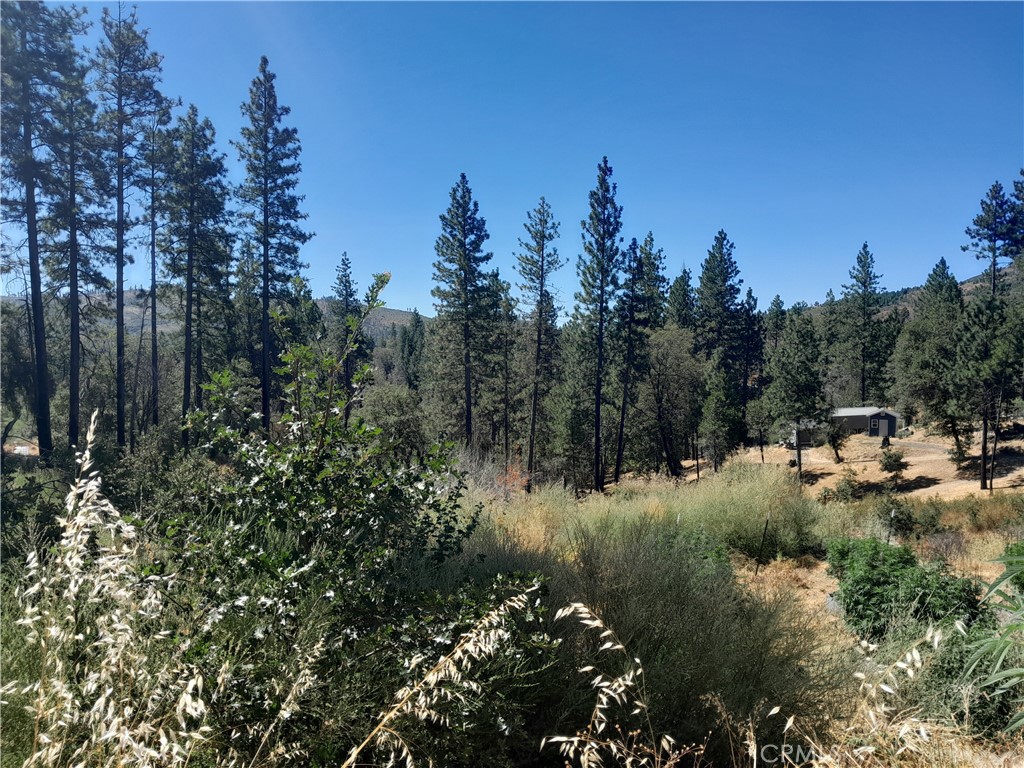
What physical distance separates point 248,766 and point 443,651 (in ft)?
2.52

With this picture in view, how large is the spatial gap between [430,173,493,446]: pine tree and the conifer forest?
183 millimetres

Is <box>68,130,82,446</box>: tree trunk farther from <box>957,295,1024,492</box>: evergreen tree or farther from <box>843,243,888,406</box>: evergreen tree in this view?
<box>843,243,888,406</box>: evergreen tree

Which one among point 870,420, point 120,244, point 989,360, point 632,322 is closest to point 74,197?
point 120,244

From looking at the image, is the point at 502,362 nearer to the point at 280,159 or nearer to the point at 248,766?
the point at 280,159

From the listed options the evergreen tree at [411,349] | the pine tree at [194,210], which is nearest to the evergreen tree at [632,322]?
the pine tree at [194,210]

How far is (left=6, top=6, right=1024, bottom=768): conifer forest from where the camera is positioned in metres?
1.85

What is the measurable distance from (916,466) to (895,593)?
33.3 metres

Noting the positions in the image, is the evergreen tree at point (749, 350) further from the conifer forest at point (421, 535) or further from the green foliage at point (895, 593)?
the green foliage at point (895, 593)

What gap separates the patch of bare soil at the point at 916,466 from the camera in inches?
1065

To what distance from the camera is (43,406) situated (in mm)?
12320

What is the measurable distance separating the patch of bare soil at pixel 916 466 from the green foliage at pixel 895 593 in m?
22.4

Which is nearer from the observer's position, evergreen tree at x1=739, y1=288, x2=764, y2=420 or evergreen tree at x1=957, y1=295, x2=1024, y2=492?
evergreen tree at x1=957, y1=295, x2=1024, y2=492

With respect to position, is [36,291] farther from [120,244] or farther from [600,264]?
[600,264]

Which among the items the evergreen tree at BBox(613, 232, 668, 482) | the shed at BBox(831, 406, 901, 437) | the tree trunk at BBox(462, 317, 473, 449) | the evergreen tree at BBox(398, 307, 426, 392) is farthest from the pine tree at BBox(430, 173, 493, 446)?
the evergreen tree at BBox(398, 307, 426, 392)
